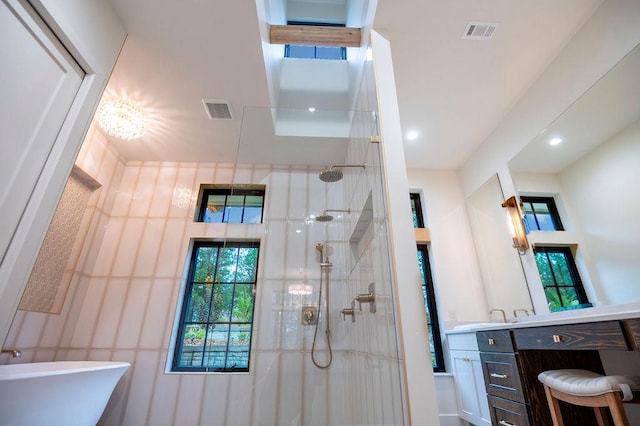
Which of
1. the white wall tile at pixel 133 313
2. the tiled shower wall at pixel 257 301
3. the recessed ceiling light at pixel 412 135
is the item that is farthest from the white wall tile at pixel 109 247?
the recessed ceiling light at pixel 412 135

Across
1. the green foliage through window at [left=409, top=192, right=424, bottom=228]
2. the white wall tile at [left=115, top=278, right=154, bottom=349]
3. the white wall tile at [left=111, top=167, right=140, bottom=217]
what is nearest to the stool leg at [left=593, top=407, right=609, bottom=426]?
the green foliage through window at [left=409, top=192, right=424, bottom=228]

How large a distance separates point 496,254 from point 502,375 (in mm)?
1433

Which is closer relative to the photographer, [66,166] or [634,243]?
[66,166]

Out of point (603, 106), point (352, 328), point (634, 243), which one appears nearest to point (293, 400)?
point (352, 328)

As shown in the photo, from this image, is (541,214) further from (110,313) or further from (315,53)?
(110,313)

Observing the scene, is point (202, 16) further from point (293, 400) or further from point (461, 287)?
A: point (461, 287)

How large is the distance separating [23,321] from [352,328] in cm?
252

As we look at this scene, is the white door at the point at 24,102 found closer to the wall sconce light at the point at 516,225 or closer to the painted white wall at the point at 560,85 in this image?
the painted white wall at the point at 560,85

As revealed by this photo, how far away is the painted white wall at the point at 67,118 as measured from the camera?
128 centimetres

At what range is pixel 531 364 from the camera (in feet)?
5.67

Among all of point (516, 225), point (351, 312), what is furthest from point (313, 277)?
point (516, 225)

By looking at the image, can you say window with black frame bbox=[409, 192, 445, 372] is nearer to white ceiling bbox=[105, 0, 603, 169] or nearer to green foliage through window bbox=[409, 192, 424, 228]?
green foliage through window bbox=[409, 192, 424, 228]

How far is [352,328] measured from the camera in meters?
1.98

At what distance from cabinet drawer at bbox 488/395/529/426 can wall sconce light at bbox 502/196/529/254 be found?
1321 millimetres
